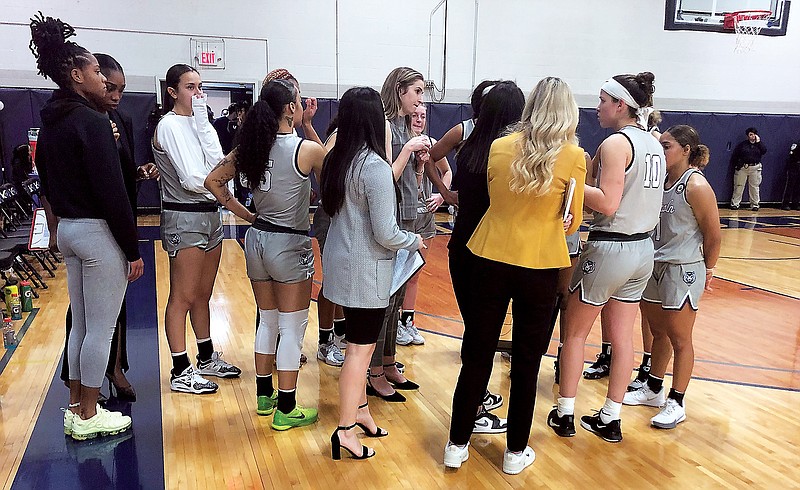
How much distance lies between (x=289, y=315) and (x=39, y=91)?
8.65 meters

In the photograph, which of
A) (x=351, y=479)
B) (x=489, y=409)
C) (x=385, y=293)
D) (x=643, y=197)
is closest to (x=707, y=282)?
(x=643, y=197)

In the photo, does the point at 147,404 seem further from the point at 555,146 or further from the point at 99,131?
the point at 555,146

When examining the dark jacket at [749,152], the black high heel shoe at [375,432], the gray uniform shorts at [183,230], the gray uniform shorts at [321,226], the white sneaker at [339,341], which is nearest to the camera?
the black high heel shoe at [375,432]

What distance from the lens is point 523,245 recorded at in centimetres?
230

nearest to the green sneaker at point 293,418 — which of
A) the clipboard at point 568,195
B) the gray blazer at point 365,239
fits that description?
the gray blazer at point 365,239

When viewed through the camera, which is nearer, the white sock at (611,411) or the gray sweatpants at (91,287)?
the gray sweatpants at (91,287)

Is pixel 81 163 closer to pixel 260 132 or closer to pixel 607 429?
pixel 260 132

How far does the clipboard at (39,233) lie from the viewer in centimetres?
303

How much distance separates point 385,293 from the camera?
251 cm

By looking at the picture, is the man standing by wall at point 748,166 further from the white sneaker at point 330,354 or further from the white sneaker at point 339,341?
the white sneaker at point 330,354

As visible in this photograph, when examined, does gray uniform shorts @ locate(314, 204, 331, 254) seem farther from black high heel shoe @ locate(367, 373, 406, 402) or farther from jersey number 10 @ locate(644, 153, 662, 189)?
jersey number 10 @ locate(644, 153, 662, 189)

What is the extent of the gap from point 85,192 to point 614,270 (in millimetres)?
2295

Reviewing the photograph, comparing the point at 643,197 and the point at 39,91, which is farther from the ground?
the point at 39,91

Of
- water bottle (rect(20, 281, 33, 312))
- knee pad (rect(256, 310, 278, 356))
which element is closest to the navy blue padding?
water bottle (rect(20, 281, 33, 312))
